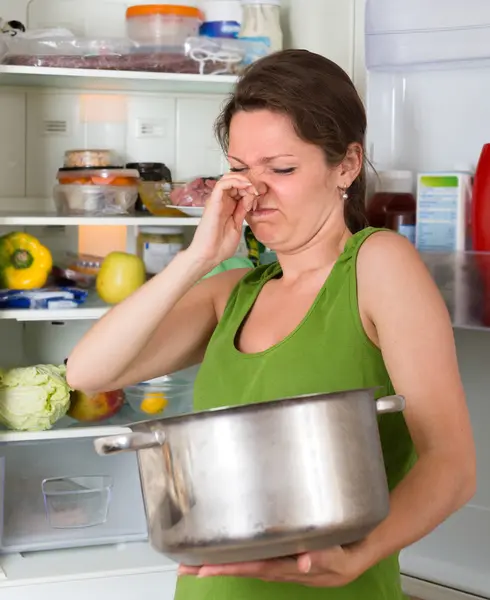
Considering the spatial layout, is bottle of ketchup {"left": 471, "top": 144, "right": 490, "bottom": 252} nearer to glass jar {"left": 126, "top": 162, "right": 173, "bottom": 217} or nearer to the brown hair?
the brown hair

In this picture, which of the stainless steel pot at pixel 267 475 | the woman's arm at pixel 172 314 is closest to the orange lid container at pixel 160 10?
the woman's arm at pixel 172 314

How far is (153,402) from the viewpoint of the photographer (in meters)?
2.32

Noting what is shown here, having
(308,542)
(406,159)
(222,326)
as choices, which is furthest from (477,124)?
(308,542)

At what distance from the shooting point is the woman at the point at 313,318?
93cm

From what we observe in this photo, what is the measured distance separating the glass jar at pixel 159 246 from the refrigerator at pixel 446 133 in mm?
636

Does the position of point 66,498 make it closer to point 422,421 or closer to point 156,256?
point 156,256

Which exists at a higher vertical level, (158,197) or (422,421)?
(158,197)

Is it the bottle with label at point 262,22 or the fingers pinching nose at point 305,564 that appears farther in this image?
the bottle with label at point 262,22

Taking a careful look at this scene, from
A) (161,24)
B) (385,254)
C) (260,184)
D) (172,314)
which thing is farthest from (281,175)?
(161,24)

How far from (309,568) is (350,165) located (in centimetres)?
47

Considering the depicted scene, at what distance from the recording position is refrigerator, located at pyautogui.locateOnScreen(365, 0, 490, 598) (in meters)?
1.74

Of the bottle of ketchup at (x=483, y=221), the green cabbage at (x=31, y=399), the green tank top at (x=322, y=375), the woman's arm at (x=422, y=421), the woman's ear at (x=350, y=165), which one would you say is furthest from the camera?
the green cabbage at (x=31, y=399)

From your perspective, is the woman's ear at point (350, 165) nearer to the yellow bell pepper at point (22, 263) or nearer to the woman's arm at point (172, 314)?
the woman's arm at point (172, 314)

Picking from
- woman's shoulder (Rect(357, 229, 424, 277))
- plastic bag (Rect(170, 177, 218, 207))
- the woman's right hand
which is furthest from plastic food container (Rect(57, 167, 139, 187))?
woman's shoulder (Rect(357, 229, 424, 277))
